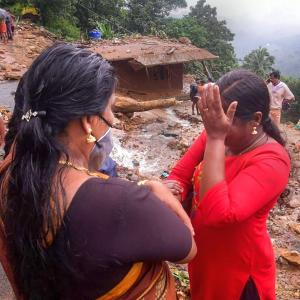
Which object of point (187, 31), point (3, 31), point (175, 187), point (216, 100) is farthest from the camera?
point (187, 31)

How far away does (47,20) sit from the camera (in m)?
18.2

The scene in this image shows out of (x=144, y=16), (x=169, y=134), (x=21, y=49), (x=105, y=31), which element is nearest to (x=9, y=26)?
(x=21, y=49)

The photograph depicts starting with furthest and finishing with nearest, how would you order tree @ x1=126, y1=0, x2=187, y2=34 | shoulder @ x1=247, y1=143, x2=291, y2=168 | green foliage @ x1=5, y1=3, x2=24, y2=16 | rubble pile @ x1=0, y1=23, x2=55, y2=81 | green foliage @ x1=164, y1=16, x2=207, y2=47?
green foliage @ x1=164, y1=16, x2=207, y2=47 → tree @ x1=126, y1=0, x2=187, y2=34 → green foliage @ x1=5, y1=3, x2=24, y2=16 → rubble pile @ x1=0, y1=23, x2=55, y2=81 → shoulder @ x1=247, y1=143, x2=291, y2=168

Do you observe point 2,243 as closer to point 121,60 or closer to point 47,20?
point 121,60

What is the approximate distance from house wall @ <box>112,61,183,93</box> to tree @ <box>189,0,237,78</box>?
9.80 m

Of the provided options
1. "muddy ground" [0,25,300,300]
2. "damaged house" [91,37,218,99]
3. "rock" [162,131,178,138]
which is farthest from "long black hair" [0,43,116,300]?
"damaged house" [91,37,218,99]

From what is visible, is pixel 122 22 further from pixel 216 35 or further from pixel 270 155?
pixel 270 155

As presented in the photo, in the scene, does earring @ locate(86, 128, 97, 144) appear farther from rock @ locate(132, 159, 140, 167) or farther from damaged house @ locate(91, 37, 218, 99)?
damaged house @ locate(91, 37, 218, 99)

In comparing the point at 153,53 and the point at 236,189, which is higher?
the point at 236,189

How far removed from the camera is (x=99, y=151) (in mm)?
1296

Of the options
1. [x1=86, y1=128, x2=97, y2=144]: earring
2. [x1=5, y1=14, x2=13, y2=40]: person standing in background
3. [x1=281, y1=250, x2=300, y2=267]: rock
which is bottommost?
[x1=281, y1=250, x2=300, y2=267]: rock

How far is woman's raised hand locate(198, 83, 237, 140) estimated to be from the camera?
4.75ft

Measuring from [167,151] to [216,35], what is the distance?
24654 millimetres

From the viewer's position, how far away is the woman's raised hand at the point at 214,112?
4.75ft
